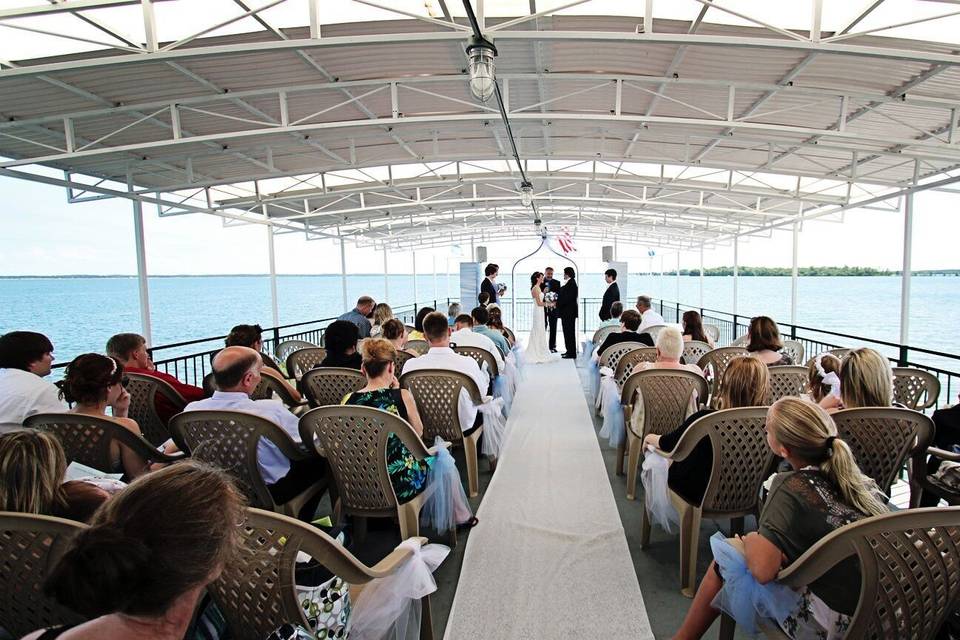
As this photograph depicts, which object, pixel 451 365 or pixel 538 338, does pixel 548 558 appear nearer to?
pixel 451 365

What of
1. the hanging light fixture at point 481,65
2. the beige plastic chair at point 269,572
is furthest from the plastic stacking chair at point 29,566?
the hanging light fixture at point 481,65

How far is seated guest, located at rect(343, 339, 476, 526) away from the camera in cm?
256

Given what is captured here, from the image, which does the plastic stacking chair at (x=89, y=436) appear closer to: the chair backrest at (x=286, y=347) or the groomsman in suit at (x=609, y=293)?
the chair backrest at (x=286, y=347)

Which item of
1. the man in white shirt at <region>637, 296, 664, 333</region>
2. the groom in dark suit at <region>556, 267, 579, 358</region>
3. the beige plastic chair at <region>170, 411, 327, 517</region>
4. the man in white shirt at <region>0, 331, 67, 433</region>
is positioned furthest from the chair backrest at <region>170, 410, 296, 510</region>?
the groom in dark suit at <region>556, 267, 579, 358</region>

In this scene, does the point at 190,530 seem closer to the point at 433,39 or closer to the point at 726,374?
the point at 726,374

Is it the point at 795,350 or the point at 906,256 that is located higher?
the point at 906,256

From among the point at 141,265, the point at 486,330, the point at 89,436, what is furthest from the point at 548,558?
the point at 141,265

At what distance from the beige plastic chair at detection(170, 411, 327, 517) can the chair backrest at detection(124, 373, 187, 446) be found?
901 mm

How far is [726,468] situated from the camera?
2.36 meters

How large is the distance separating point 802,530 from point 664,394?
180 cm

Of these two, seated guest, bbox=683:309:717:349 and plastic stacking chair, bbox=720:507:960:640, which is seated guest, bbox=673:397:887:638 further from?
seated guest, bbox=683:309:717:349

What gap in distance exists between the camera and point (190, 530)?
0.92 meters

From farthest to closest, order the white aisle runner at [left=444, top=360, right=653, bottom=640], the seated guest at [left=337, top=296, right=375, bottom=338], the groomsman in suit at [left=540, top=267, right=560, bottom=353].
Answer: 1. the groomsman in suit at [left=540, top=267, right=560, bottom=353]
2. the seated guest at [left=337, top=296, right=375, bottom=338]
3. the white aisle runner at [left=444, top=360, right=653, bottom=640]

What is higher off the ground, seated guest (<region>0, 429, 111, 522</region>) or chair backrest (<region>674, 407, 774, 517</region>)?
seated guest (<region>0, 429, 111, 522</region>)
